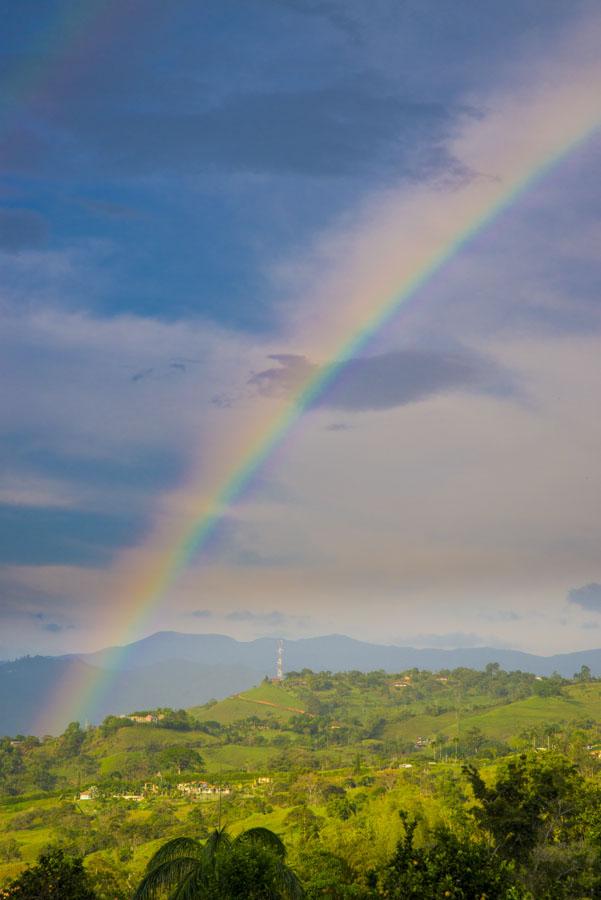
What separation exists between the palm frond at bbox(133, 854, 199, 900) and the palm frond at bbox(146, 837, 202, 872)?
0.20 meters

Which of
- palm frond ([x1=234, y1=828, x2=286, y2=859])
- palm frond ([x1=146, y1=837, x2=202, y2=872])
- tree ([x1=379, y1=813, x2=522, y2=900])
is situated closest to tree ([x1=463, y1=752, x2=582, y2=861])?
tree ([x1=379, y1=813, x2=522, y2=900])

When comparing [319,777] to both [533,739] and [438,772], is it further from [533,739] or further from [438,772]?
[533,739]

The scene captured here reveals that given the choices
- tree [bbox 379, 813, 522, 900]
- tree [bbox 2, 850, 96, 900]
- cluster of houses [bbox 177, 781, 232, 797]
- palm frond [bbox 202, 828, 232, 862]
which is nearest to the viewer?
palm frond [bbox 202, 828, 232, 862]

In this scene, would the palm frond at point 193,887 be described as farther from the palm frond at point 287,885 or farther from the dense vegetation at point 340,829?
the palm frond at point 287,885

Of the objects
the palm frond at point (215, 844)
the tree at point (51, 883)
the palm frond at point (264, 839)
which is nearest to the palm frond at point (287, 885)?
the palm frond at point (264, 839)

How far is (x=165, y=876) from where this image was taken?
19.6 metres

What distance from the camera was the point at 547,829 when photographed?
3738 centimetres

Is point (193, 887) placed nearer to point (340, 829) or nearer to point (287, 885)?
point (287, 885)

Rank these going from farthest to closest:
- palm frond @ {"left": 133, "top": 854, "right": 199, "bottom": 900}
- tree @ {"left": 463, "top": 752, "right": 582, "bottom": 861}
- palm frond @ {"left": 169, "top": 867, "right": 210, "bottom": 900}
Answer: tree @ {"left": 463, "top": 752, "right": 582, "bottom": 861}
palm frond @ {"left": 133, "top": 854, "right": 199, "bottom": 900}
palm frond @ {"left": 169, "top": 867, "right": 210, "bottom": 900}

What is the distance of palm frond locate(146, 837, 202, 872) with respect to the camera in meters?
20.0

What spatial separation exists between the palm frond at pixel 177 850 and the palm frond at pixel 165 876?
0.66ft

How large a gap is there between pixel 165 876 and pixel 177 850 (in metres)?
0.66

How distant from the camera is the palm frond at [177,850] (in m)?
20.0

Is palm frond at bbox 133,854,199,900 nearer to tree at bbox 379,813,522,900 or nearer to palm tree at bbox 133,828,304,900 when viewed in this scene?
palm tree at bbox 133,828,304,900
